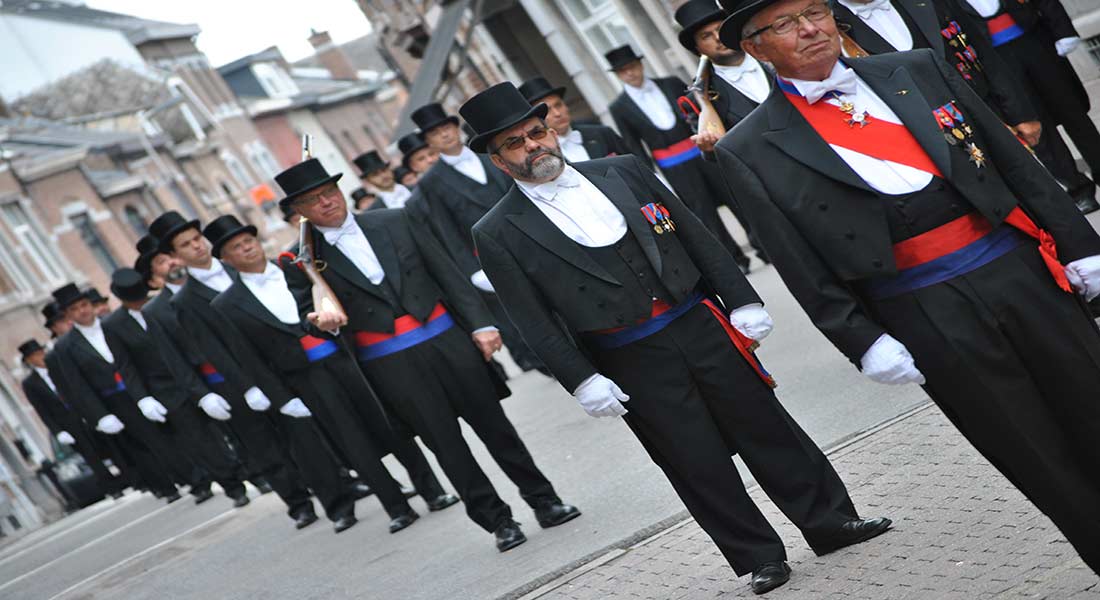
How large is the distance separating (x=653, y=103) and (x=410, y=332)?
16.4 feet

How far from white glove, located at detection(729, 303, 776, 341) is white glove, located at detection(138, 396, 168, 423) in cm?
991

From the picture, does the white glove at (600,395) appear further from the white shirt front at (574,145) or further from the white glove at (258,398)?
the white shirt front at (574,145)

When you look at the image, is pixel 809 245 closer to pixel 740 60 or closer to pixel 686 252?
pixel 686 252

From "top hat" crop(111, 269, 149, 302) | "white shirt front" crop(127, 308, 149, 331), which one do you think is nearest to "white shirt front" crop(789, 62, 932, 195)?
"top hat" crop(111, 269, 149, 302)

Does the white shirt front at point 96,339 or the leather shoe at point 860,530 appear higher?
the white shirt front at point 96,339

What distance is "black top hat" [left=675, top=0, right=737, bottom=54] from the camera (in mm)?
10039

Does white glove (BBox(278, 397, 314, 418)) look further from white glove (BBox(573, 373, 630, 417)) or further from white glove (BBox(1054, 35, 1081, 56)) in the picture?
white glove (BBox(1054, 35, 1081, 56))

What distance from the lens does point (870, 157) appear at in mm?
4660

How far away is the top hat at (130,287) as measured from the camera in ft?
47.2

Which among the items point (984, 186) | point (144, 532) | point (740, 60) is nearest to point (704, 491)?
point (984, 186)

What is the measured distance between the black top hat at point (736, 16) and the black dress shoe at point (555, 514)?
420 cm

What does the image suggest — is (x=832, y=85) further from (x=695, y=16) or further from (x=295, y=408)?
(x=295, y=408)

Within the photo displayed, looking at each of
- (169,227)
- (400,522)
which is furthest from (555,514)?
(169,227)

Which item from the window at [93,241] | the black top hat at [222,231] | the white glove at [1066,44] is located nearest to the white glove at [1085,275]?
the white glove at [1066,44]
